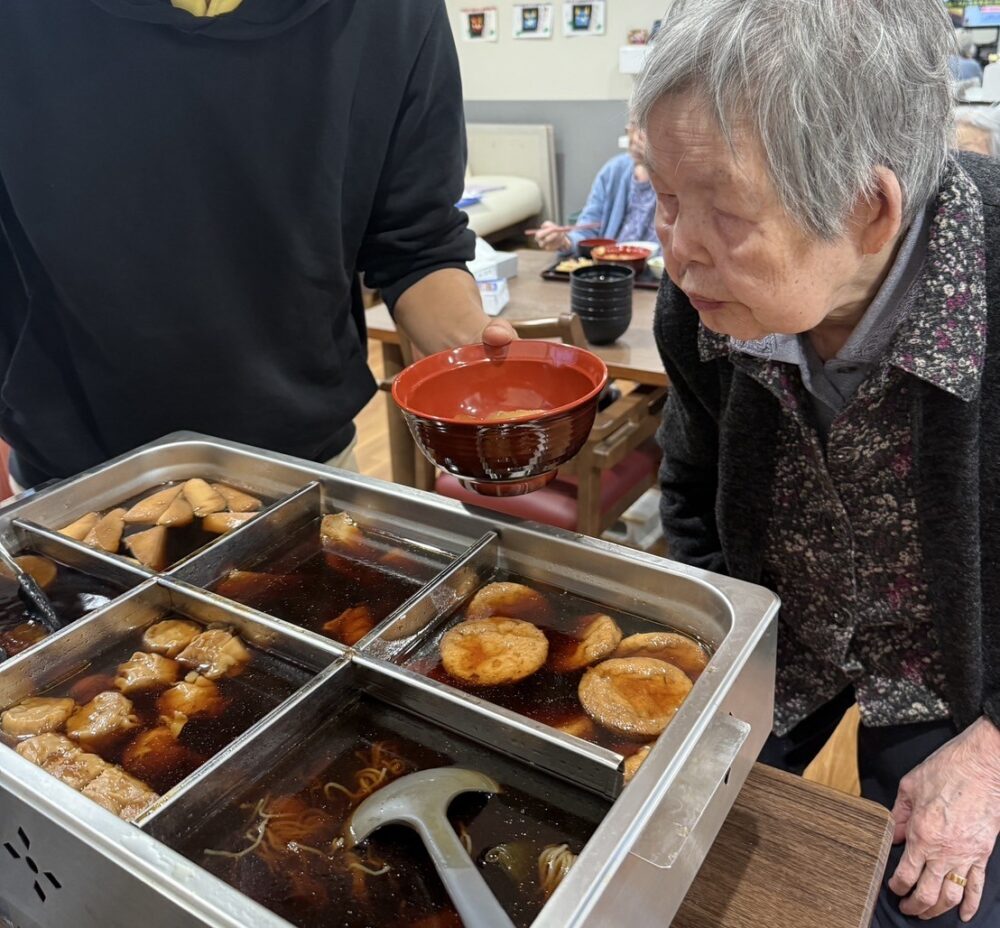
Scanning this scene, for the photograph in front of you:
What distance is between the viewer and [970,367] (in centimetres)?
118

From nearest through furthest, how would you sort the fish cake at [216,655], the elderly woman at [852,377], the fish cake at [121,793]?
the fish cake at [121,793]
the elderly woman at [852,377]
the fish cake at [216,655]

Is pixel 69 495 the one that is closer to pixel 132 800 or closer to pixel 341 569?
pixel 341 569

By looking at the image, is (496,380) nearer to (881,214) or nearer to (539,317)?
(881,214)

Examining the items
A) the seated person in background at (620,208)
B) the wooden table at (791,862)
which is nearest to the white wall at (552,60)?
the seated person in background at (620,208)

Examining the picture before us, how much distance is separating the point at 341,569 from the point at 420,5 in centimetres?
115

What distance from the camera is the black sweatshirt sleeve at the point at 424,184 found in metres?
1.73

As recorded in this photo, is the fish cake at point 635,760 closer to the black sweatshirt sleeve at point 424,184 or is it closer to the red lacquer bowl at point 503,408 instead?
the red lacquer bowl at point 503,408

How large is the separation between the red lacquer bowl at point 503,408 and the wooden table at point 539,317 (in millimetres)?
1467

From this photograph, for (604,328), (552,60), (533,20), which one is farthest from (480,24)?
(604,328)

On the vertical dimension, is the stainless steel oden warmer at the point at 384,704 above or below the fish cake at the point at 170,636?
above

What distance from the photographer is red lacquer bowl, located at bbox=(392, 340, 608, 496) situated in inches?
45.6

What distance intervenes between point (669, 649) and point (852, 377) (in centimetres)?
60

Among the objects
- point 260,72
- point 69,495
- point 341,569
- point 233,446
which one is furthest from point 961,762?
point 260,72

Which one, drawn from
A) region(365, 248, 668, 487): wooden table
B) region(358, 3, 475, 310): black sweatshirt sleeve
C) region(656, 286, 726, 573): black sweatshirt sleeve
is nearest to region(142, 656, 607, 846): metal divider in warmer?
region(656, 286, 726, 573): black sweatshirt sleeve
